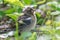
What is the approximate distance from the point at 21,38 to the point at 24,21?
11 cm

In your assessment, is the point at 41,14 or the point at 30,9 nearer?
the point at 30,9

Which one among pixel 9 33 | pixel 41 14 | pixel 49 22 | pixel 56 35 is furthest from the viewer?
pixel 41 14

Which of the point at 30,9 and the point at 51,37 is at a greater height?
the point at 30,9

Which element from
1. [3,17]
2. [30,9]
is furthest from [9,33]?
[3,17]

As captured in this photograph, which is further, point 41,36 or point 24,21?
point 41,36

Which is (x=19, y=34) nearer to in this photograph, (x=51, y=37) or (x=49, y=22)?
(x=51, y=37)

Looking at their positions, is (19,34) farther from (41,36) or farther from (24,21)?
(41,36)

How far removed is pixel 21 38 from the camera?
176 cm

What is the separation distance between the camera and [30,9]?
1888 millimetres

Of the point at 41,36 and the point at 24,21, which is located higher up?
the point at 24,21

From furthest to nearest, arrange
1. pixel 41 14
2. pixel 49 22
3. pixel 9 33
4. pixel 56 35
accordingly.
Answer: pixel 41 14
pixel 49 22
pixel 56 35
pixel 9 33

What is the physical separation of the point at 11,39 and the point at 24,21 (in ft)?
0.51

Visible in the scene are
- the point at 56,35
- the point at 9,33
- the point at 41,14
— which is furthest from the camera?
the point at 41,14

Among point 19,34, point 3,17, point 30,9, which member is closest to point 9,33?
point 19,34
